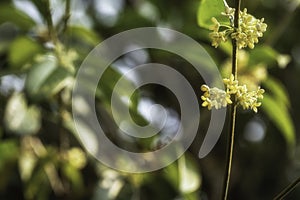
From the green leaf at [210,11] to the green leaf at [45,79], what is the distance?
41 centimetres

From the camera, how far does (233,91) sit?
863 millimetres

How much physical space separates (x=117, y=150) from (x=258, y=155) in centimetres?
80

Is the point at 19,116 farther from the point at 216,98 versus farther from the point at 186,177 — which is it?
the point at 216,98

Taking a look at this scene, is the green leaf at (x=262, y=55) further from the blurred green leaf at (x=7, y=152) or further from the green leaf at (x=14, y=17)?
the blurred green leaf at (x=7, y=152)

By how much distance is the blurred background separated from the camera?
5.24 feet

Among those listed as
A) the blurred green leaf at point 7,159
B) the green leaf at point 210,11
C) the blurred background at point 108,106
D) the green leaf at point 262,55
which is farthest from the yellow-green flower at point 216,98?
the blurred green leaf at point 7,159

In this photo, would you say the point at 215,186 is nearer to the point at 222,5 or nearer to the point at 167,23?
the point at 167,23

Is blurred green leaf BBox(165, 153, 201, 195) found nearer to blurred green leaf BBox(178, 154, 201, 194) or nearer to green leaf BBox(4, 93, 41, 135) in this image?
blurred green leaf BBox(178, 154, 201, 194)

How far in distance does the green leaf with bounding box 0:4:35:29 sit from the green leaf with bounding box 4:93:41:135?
0.62 feet

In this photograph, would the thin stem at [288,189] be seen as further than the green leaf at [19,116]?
No

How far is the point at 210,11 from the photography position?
106 cm

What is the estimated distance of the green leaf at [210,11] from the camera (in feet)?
3.21

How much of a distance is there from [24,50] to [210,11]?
0.68 metres

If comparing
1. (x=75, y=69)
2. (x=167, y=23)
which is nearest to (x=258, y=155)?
(x=167, y=23)
